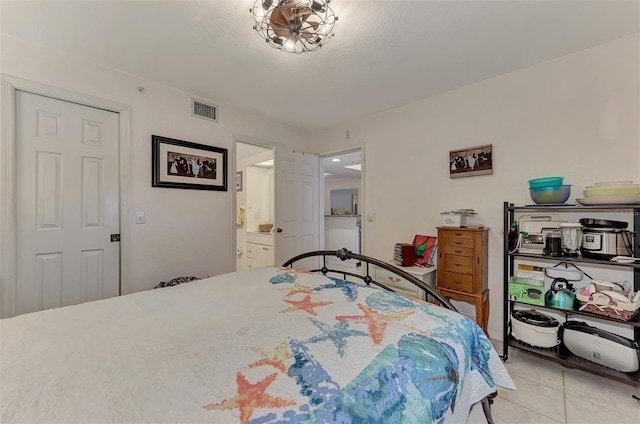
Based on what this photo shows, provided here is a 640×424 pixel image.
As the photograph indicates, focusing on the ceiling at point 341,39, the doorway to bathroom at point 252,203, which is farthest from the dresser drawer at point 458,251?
the doorway to bathroom at point 252,203

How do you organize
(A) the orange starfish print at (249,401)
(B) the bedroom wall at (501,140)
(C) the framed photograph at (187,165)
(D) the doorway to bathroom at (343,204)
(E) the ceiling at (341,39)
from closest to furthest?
(A) the orange starfish print at (249,401) < (E) the ceiling at (341,39) < (B) the bedroom wall at (501,140) < (C) the framed photograph at (187,165) < (D) the doorway to bathroom at (343,204)

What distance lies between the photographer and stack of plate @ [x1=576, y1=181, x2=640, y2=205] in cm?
173

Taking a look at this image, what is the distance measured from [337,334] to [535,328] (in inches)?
79.3

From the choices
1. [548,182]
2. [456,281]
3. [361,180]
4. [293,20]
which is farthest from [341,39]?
[456,281]

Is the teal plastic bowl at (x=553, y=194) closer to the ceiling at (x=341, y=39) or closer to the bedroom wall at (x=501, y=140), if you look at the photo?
the bedroom wall at (x=501, y=140)

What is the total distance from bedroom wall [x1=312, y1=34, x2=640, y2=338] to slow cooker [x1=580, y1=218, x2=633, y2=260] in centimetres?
39

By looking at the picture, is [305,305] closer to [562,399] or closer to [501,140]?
[562,399]

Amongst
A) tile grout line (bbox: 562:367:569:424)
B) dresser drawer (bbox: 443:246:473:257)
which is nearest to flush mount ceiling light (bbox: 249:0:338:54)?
dresser drawer (bbox: 443:246:473:257)

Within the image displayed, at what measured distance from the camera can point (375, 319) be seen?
3.71 feet

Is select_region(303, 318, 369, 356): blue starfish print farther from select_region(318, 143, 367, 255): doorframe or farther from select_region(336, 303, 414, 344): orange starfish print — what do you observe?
select_region(318, 143, 367, 255): doorframe

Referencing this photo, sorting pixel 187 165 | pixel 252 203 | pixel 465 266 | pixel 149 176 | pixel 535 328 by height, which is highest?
pixel 187 165

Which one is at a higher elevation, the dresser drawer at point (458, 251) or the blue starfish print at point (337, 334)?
the dresser drawer at point (458, 251)

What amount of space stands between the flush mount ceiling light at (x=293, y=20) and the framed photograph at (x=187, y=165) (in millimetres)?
1558

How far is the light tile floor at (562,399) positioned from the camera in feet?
5.10
